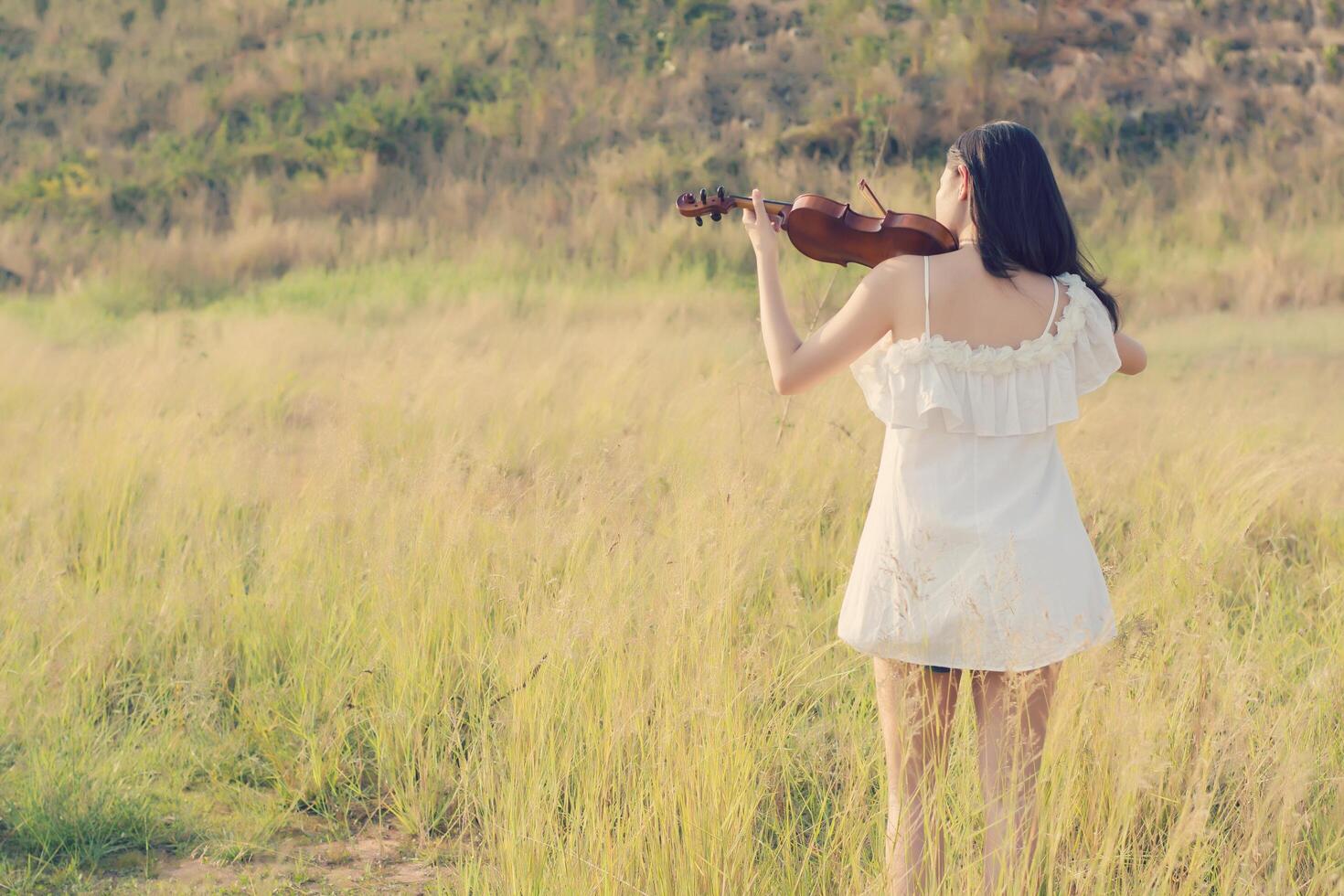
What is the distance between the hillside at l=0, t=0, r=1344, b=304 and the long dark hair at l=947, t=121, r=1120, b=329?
1132 centimetres

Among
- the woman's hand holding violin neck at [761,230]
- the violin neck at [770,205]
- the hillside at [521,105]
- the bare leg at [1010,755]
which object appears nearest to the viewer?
the bare leg at [1010,755]

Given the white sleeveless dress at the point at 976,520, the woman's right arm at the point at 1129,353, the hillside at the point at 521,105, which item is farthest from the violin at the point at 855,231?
the hillside at the point at 521,105

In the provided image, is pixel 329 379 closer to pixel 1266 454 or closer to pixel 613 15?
pixel 1266 454

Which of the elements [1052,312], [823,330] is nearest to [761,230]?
[823,330]

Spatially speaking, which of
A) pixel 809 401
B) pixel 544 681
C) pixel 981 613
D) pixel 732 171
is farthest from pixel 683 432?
pixel 732 171

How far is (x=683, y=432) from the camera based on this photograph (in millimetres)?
6031

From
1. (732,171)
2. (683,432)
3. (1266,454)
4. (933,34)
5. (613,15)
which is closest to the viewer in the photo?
(1266,454)

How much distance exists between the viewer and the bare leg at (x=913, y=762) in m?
2.47

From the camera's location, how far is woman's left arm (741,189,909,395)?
256 centimetres

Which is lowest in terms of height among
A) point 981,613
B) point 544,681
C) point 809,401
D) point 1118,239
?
point 1118,239

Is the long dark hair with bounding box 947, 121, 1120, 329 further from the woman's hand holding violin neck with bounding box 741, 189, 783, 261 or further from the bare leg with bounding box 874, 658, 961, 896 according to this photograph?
the bare leg with bounding box 874, 658, 961, 896

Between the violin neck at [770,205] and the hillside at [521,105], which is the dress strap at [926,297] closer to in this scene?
the violin neck at [770,205]

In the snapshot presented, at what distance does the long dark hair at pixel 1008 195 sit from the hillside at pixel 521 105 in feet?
37.1

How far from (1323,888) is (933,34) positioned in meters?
16.6
